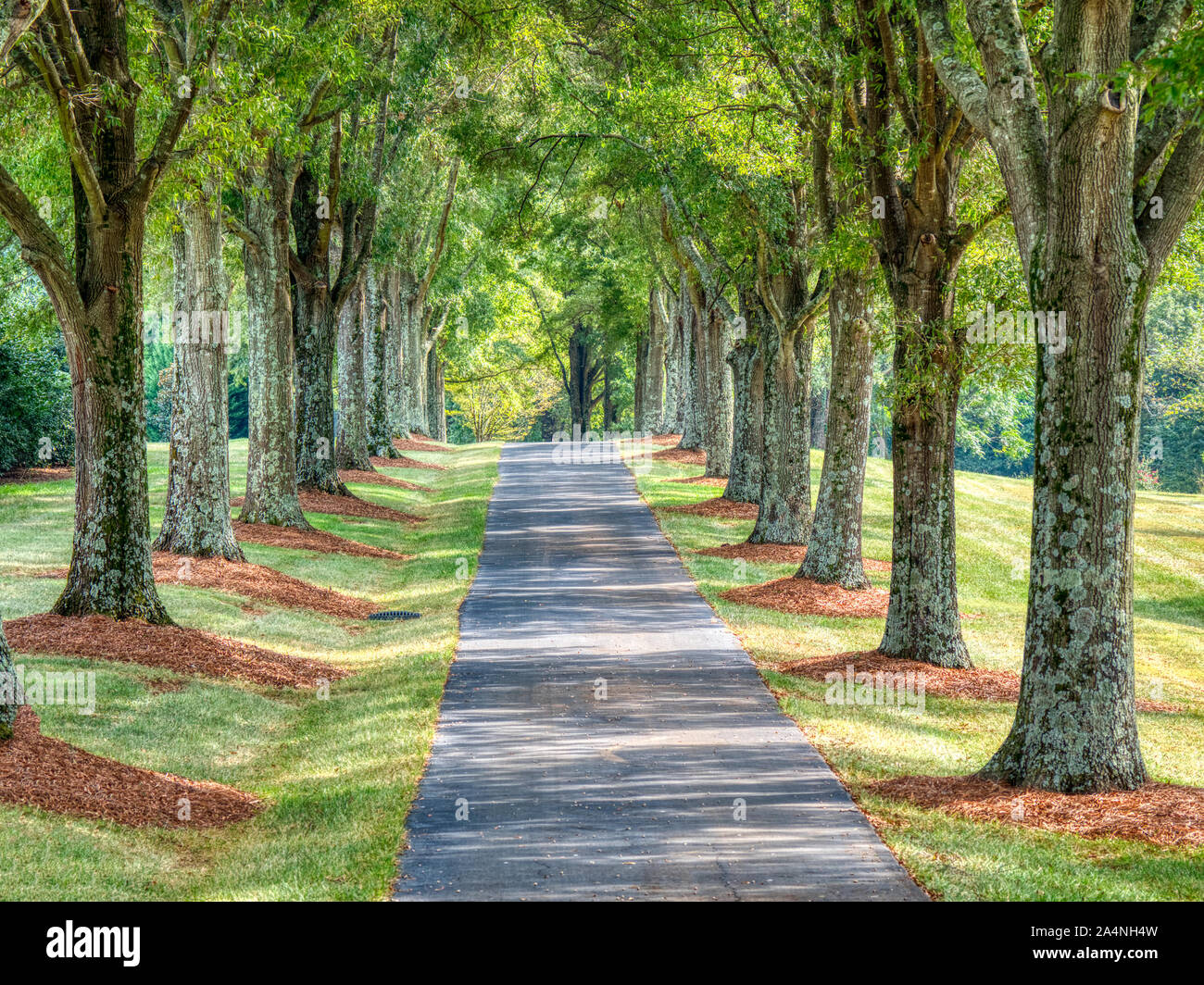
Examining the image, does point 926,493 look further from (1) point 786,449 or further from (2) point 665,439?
(2) point 665,439

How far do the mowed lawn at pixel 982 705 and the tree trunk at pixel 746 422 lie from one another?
1.86 m

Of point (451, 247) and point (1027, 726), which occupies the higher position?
point (451, 247)

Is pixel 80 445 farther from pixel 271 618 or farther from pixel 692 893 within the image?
pixel 692 893

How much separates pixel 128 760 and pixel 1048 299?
791 cm

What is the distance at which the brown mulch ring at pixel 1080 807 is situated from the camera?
7855mm

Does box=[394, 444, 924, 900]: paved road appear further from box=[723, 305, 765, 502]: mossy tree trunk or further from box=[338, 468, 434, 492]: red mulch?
box=[338, 468, 434, 492]: red mulch

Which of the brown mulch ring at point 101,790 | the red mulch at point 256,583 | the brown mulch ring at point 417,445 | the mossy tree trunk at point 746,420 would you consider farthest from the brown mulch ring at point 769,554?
the brown mulch ring at point 417,445

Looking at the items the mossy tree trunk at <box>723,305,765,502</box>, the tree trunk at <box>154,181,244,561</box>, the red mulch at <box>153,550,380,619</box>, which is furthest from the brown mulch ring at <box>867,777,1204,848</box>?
the mossy tree trunk at <box>723,305,765,502</box>

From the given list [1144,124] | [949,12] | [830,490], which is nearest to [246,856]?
[1144,124]

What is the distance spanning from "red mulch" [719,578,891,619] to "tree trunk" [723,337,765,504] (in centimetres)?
936

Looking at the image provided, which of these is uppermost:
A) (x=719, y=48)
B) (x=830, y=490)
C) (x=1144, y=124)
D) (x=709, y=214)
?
(x=719, y=48)

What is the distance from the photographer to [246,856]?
7.56m

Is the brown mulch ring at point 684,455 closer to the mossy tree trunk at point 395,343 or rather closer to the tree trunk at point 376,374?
the tree trunk at point 376,374

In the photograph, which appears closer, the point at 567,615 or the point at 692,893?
the point at 692,893
